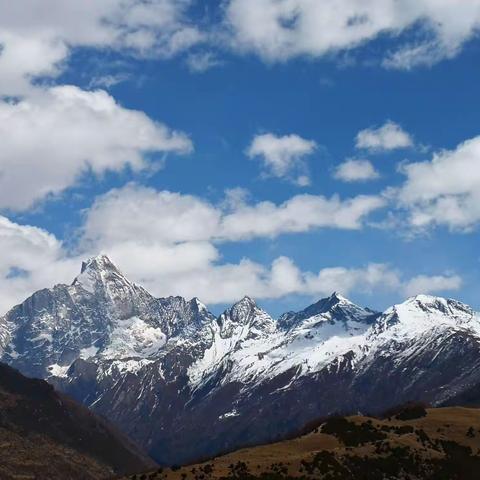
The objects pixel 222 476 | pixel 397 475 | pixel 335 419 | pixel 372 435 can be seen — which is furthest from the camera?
pixel 335 419

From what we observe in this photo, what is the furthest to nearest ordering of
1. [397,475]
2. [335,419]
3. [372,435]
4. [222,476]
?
[335,419]
[372,435]
[397,475]
[222,476]

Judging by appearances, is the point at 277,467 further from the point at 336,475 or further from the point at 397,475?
the point at 397,475

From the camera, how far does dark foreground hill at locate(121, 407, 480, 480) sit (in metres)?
157

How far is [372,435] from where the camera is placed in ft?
596

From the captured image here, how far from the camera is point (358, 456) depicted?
168125mm

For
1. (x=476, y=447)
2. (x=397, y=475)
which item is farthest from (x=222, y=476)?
(x=476, y=447)

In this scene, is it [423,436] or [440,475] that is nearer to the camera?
[440,475]

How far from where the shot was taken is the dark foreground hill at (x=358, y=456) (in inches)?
6176

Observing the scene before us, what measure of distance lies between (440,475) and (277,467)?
3518 centimetres

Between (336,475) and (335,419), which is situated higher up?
(335,419)

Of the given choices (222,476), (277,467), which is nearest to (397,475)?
(277,467)

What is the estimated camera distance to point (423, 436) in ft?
615

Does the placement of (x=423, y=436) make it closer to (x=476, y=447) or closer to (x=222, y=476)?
(x=476, y=447)

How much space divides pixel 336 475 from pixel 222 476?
2108 centimetres
